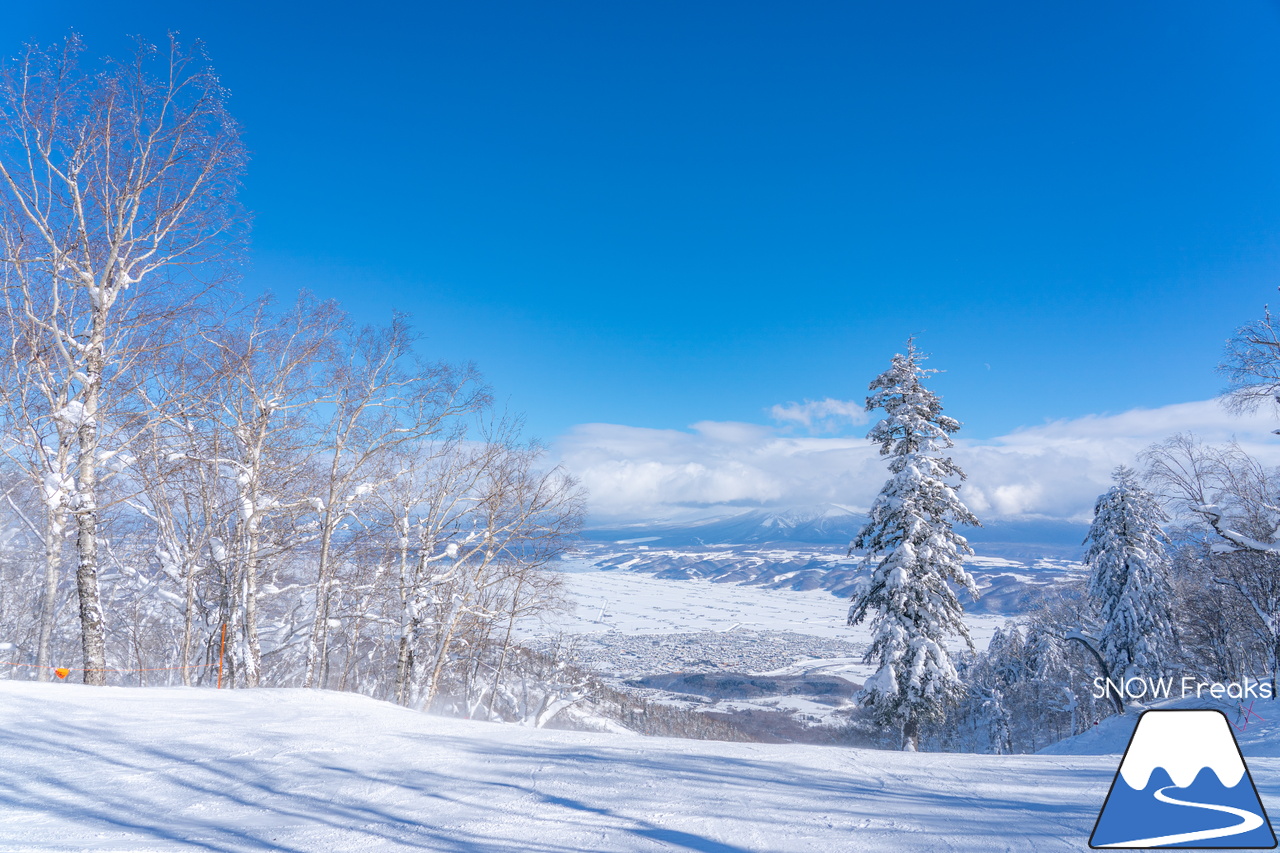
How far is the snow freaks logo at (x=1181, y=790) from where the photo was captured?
245cm

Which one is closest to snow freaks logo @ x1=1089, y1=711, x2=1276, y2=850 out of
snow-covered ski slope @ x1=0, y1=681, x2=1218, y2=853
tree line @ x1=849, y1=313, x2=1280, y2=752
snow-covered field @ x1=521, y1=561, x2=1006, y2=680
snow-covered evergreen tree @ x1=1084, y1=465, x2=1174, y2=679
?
snow-covered ski slope @ x1=0, y1=681, x2=1218, y2=853

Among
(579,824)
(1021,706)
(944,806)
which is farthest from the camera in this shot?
(1021,706)

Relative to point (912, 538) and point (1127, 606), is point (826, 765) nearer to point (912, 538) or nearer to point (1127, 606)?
point (912, 538)

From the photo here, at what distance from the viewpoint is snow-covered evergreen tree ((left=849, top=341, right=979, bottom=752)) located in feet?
47.5

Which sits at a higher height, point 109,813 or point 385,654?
point 109,813

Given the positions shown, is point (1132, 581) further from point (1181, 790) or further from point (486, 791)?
point (486, 791)

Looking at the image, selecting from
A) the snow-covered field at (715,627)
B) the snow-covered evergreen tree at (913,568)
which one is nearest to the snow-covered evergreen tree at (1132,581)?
the snow-covered evergreen tree at (913,568)

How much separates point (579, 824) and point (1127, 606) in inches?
1023

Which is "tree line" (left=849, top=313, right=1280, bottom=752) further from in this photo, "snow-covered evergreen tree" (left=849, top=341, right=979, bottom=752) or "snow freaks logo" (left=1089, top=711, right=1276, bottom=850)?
"snow freaks logo" (left=1089, top=711, right=1276, bottom=850)

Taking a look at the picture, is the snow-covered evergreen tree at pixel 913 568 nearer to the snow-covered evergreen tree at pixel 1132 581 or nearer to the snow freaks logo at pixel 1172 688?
the snow freaks logo at pixel 1172 688

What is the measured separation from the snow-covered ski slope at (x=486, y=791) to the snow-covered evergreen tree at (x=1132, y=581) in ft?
68.2

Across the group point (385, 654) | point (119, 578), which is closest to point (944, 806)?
point (119, 578)

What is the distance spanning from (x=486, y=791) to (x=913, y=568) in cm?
1349

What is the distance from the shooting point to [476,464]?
585 inches
